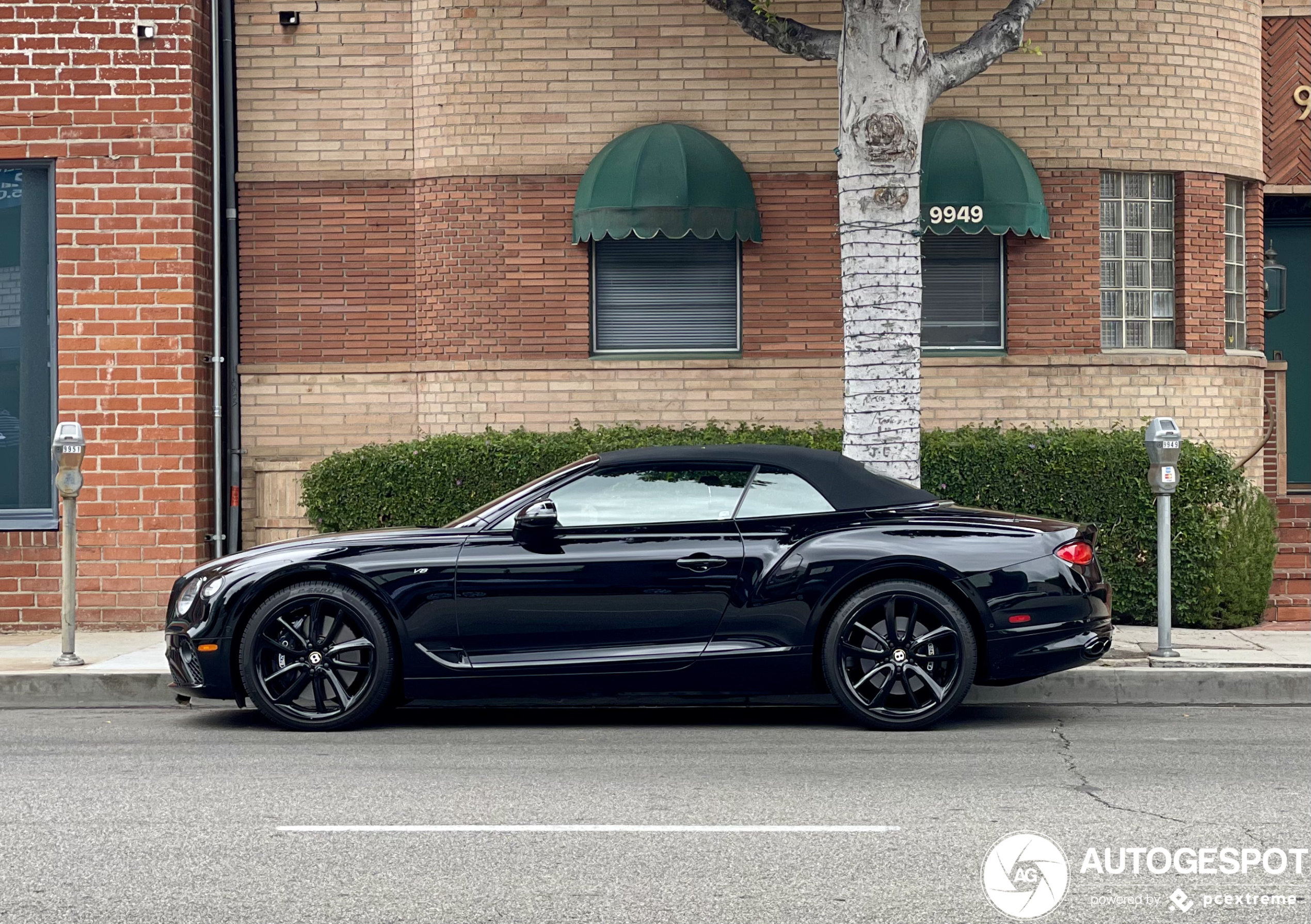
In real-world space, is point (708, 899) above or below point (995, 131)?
below

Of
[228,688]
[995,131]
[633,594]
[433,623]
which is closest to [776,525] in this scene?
[633,594]

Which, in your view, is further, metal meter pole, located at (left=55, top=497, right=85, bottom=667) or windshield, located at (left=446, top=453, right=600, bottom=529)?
metal meter pole, located at (left=55, top=497, right=85, bottom=667)

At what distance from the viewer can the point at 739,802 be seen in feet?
21.8

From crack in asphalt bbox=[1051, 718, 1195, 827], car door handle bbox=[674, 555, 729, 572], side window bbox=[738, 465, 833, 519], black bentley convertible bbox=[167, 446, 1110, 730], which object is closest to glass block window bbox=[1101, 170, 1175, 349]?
black bentley convertible bbox=[167, 446, 1110, 730]

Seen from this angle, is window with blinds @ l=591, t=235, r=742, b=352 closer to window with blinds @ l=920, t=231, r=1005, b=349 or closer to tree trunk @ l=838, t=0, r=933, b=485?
window with blinds @ l=920, t=231, r=1005, b=349

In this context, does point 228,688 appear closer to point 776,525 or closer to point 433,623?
point 433,623

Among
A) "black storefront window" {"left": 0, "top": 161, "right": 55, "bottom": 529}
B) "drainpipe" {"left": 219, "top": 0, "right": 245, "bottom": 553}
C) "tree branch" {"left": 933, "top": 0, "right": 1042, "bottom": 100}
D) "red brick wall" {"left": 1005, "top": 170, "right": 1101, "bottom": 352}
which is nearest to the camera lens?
"tree branch" {"left": 933, "top": 0, "right": 1042, "bottom": 100}

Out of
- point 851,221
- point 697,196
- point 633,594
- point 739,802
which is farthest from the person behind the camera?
point 697,196

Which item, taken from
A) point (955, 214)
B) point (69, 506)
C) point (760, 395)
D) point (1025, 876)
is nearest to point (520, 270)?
point (760, 395)

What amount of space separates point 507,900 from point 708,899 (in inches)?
25.7

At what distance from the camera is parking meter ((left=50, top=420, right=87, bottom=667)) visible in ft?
34.4

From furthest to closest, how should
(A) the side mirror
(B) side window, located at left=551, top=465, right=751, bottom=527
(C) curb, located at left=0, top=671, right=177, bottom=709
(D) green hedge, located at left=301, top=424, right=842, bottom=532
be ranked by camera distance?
(D) green hedge, located at left=301, top=424, right=842, bottom=532 < (C) curb, located at left=0, top=671, right=177, bottom=709 < (B) side window, located at left=551, top=465, right=751, bottom=527 < (A) the side mirror

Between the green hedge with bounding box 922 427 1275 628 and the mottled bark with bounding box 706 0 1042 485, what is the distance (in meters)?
1.51

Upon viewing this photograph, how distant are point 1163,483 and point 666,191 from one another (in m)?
4.98
